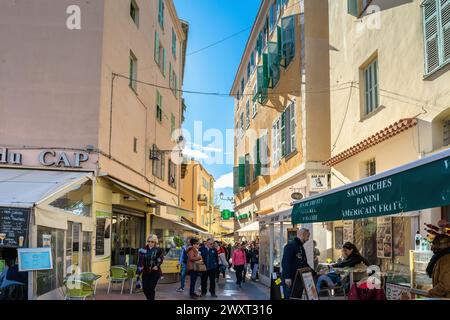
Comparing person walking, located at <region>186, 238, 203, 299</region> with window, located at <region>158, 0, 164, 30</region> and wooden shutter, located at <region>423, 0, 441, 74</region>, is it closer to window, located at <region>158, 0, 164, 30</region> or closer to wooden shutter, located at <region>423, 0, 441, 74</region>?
wooden shutter, located at <region>423, 0, 441, 74</region>

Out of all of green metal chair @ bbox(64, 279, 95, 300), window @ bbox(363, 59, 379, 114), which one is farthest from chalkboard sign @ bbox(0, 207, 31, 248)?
window @ bbox(363, 59, 379, 114)

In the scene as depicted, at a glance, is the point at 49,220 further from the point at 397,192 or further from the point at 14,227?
the point at 397,192

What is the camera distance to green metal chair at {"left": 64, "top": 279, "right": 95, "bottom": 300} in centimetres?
1011

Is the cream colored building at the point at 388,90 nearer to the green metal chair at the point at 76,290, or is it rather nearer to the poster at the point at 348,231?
the poster at the point at 348,231

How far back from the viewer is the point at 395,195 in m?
5.04

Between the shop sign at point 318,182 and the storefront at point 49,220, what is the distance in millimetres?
7068

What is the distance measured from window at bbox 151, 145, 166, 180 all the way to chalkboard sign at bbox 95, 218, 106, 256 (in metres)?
7.59

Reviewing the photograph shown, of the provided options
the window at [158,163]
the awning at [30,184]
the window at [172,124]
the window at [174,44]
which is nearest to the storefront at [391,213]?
the awning at [30,184]

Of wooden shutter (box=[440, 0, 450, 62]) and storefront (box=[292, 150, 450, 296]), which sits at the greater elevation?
Result: wooden shutter (box=[440, 0, 450, 62])

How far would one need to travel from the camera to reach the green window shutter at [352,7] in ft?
42.7

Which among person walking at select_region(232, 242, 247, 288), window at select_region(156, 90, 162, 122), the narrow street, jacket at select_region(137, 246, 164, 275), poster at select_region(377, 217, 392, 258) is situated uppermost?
window at select_region(156, 90, 162, 122)

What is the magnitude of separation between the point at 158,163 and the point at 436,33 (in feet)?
55.8

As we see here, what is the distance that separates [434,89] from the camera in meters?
8.80
